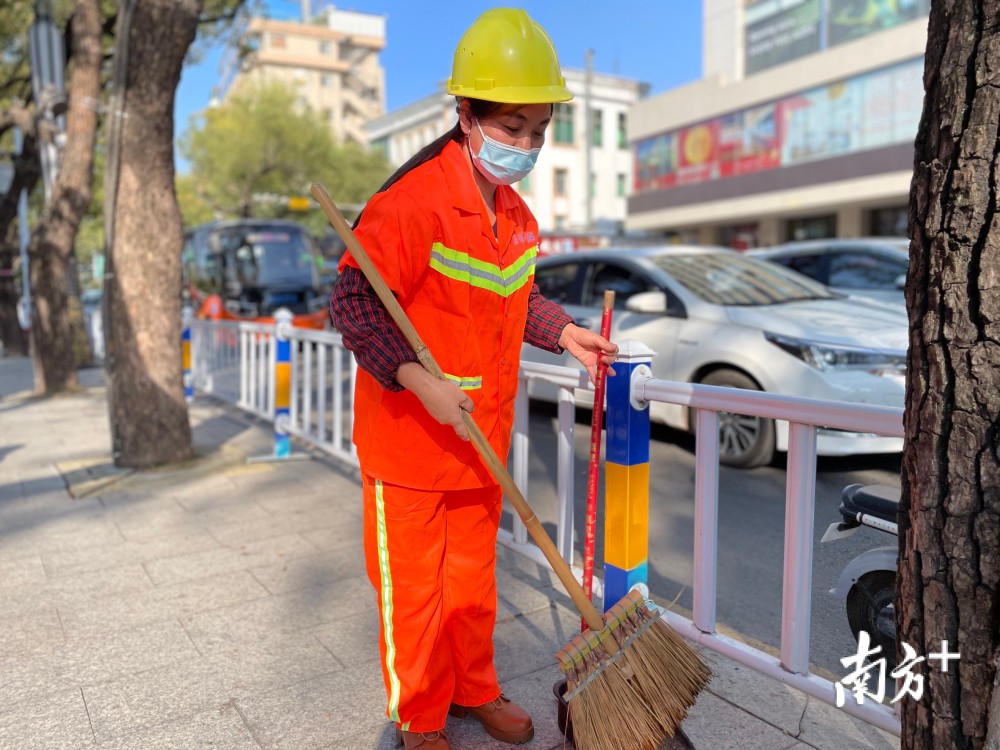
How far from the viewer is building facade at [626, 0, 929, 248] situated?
24.4 m

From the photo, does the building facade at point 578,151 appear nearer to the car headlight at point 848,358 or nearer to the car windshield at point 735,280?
the car windshield at point 735,280

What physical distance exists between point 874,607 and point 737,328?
3622 mm

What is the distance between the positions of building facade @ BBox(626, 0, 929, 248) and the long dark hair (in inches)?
955

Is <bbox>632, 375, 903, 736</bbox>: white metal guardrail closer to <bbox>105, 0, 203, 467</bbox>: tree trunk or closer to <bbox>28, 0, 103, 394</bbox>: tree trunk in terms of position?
<bbox>105, 0, 203, 467</bbox>: tree trunk

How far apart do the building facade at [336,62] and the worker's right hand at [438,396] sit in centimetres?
Result: 6354

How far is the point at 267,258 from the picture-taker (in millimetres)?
18938

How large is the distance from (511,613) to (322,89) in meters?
73.3

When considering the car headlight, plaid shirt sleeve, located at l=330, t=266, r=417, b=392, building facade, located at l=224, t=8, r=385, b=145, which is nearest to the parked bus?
the car headlight

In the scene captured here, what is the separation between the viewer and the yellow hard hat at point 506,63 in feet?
6.57

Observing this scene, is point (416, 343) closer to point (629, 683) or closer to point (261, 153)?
point (629, 683)

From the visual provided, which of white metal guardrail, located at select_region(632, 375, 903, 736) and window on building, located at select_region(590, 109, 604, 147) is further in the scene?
window on building, located at select_region(590, 109, 604, 147)

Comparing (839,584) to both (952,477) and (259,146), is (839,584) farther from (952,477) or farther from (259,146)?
(259,146)

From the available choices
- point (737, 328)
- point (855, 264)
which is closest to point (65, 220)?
point (737, 328)

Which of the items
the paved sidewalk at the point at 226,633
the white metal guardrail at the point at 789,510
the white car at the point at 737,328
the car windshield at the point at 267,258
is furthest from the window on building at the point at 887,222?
the white metal guardrail at the point at 789,510
